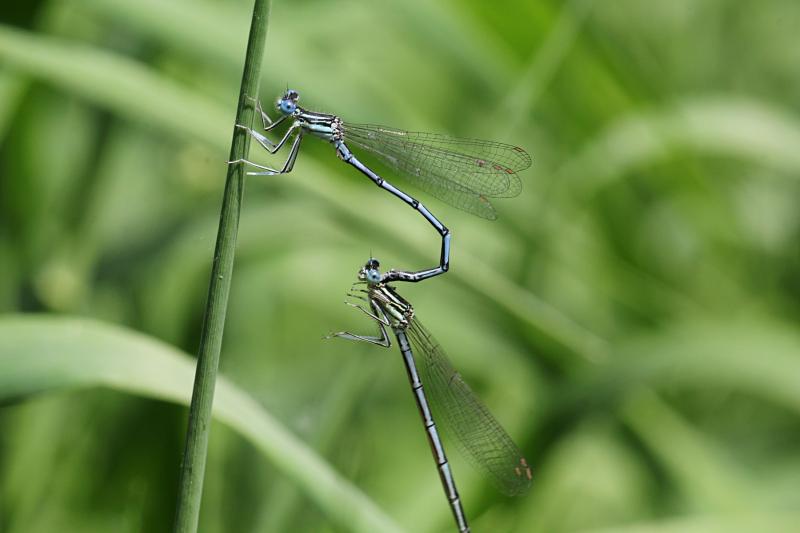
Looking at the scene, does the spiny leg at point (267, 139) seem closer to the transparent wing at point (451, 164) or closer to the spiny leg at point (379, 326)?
the transparent wing at point (451, 164)

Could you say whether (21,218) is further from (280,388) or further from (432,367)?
(432,367)

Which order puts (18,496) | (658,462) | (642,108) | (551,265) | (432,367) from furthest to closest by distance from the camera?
(551,265) → (642,108) → (658,462) → (432,367) → (18,496)

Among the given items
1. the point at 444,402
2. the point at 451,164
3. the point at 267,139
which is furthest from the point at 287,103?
the point at 444,402

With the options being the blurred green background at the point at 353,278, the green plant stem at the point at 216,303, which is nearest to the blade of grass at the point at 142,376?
the blurred green background at the point at 353,278

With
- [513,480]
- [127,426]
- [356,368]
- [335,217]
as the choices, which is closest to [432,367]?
[356,368]

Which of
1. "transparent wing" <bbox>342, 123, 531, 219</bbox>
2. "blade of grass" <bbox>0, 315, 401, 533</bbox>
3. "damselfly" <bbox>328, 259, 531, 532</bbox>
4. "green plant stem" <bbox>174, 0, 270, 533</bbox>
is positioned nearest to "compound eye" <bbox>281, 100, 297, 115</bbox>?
"transparent wing" <bbox>342, 123, 531, 219</bbox>

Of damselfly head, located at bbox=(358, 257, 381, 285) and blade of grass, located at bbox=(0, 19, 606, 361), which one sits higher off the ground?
blade of grass, located at bbox=(0, 19, 606, 361)

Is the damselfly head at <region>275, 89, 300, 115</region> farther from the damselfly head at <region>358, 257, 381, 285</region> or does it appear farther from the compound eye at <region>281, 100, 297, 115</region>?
the damselfly head at <region>358, 257, 381, 285</region>

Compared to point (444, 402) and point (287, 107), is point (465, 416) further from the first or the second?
point (287, 107)
